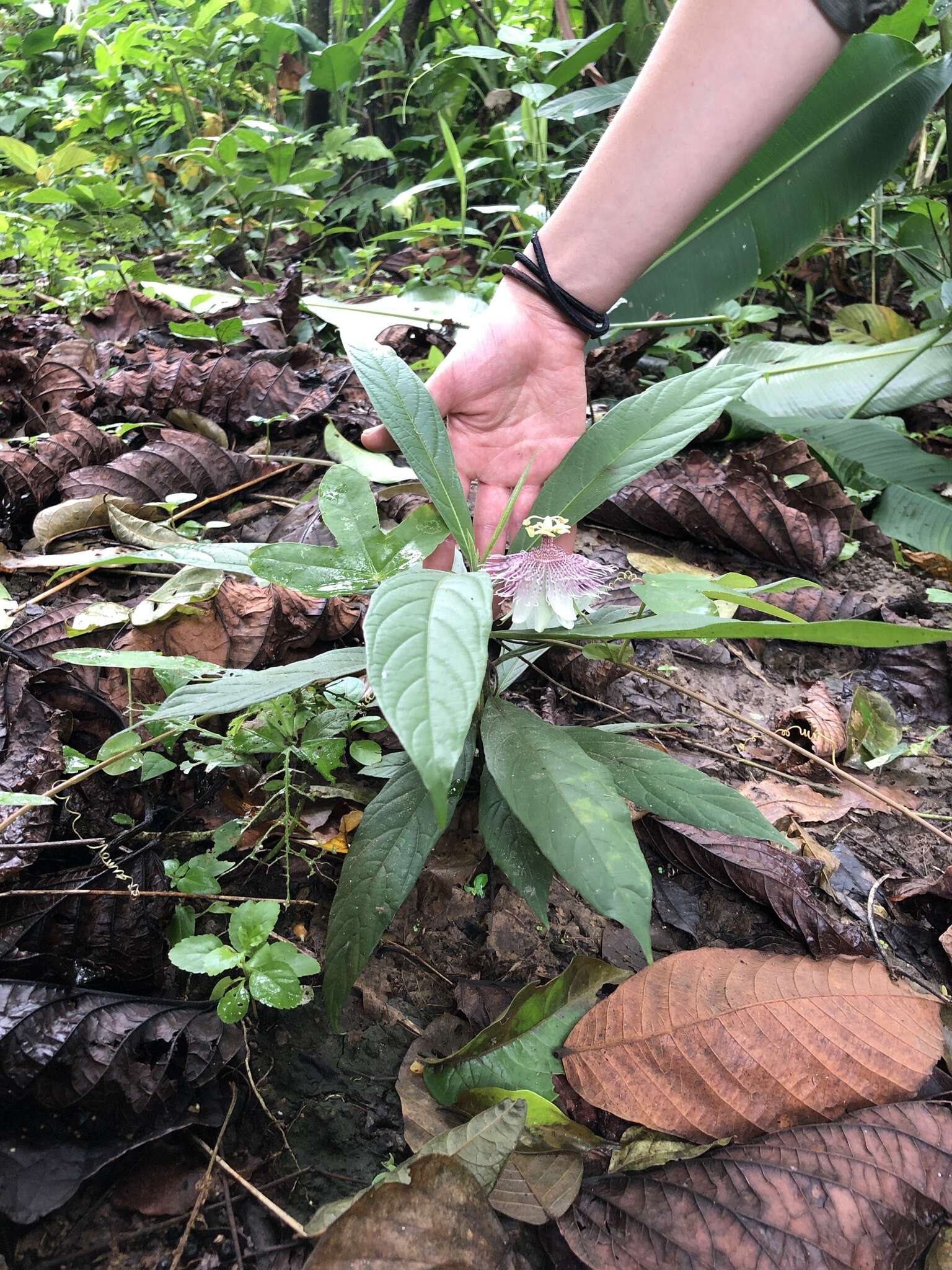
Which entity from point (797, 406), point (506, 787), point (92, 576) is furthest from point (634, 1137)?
point (797, 406)

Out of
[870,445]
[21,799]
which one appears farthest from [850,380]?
[21,799]

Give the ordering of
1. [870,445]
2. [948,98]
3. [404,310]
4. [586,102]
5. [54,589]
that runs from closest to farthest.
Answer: [54,589] → [870,445] → [948,98] → [404,310] → [586,102]

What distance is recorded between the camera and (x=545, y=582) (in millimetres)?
985

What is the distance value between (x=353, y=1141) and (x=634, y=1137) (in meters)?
0.31

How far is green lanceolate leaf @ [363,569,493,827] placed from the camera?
1.90 feet

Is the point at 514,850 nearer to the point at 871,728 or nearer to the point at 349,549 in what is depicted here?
the point at 349,549

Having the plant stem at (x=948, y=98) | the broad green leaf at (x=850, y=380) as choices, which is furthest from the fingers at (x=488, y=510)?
the plant stem at (x=948, y=98)

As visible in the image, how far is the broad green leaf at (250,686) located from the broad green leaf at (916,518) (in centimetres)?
156

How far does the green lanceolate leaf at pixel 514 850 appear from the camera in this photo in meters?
0.90

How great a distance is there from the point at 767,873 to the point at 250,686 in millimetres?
756

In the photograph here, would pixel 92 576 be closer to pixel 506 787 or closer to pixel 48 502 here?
pixel 48 502

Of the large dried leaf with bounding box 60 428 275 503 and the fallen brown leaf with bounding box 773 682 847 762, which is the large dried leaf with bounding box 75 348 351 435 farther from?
the fallen brown leaf with bounding box 773 682 847 762

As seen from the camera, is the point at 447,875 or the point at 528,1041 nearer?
the point at 528,1041

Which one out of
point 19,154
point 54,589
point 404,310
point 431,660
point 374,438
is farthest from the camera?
point 19,154
